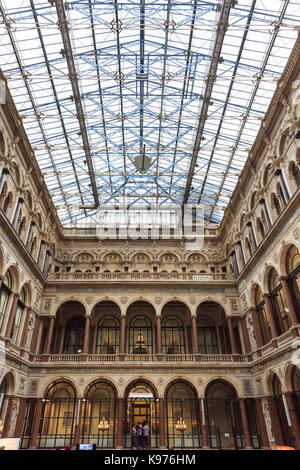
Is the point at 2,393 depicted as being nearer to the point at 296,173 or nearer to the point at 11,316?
the point at 11,316

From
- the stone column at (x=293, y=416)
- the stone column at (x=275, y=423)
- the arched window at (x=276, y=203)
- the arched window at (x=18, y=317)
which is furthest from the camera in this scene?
the arched window at (x=18, y=317)

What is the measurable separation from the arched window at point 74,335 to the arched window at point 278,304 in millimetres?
17134

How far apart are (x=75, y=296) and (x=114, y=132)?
14707mm

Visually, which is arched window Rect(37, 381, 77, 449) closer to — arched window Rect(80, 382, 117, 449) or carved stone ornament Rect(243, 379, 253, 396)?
arched window Rect(80, 382, 117, 449)

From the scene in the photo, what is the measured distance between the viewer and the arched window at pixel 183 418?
22.0m

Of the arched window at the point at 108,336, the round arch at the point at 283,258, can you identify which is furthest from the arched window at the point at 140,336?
the round arch at the point at 283,258

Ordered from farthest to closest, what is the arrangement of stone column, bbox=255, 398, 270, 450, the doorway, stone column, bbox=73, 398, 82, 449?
the doorway → stone column, bbox=73, 398, 82, 449 → stone column, bbox=255, 398, 270, 450

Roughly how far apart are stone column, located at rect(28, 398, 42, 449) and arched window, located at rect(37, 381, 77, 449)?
2.97 feet

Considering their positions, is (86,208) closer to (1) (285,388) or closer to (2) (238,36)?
(2) (238,36)

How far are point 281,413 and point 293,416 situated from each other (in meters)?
2.90

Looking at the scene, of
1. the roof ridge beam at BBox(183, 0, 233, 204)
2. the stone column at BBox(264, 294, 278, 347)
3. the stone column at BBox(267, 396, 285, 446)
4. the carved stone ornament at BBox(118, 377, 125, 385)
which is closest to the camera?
the roof ridge beam at BBox(183, 0, 233, 204)

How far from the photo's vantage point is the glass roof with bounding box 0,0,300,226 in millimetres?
17516

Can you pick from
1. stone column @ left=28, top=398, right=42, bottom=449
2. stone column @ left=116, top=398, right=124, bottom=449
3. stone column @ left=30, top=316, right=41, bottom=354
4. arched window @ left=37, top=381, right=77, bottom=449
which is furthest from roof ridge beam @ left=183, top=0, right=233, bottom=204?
stone column @ left=28, top=398, right=42, bottom=449

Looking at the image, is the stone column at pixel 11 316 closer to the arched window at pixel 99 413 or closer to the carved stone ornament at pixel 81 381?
the carved stone ornament at pixel 81 381
